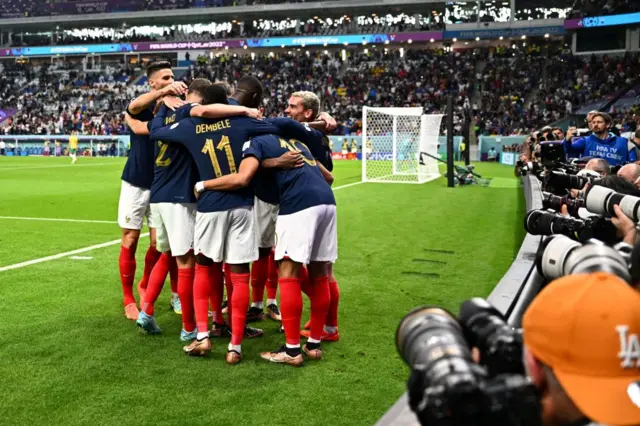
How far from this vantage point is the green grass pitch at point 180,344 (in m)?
3.85

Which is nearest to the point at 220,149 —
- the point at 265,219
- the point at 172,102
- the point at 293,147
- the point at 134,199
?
the point at 293,147

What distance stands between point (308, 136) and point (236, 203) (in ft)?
2.56

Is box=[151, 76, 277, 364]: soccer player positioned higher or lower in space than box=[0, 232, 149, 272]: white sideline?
higher

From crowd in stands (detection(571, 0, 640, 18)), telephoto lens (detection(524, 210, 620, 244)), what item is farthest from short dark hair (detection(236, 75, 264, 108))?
crowd in stands (detection(571, 0, 640, 18))

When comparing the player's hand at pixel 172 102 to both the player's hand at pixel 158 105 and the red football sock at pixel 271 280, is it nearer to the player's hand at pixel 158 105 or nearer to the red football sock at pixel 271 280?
the player's hand at pixel 158 105

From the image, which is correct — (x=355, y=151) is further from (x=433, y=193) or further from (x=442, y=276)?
(x=442, y=276)

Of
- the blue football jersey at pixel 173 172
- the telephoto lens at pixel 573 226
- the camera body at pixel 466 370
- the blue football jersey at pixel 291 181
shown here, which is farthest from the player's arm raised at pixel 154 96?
the camera body at pixel 466 370

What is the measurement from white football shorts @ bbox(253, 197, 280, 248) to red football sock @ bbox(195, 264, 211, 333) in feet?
2.51

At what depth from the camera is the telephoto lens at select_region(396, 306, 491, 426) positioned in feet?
4.38

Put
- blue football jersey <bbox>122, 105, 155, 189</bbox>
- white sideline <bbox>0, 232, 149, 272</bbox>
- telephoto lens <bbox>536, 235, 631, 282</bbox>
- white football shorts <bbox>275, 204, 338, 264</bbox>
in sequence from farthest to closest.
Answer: white sideline <bbox>0, 232, 149, 272</bbox>
blue football jersey <bbox>122, 105, 155, 189</bbox>
white football shorts <bbox>275, 204, 338, 264</bbox>
telephoto lens <bbox>536, 235, 631, 282</bbox>

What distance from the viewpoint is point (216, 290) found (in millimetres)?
5164

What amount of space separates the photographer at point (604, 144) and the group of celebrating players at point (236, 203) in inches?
191

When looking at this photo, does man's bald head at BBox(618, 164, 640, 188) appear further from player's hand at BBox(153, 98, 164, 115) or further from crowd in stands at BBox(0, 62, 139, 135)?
crowd in stands at BBox(0, 62, 139, 135)

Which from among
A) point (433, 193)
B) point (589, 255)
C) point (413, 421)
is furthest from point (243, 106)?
point (433, 193)
